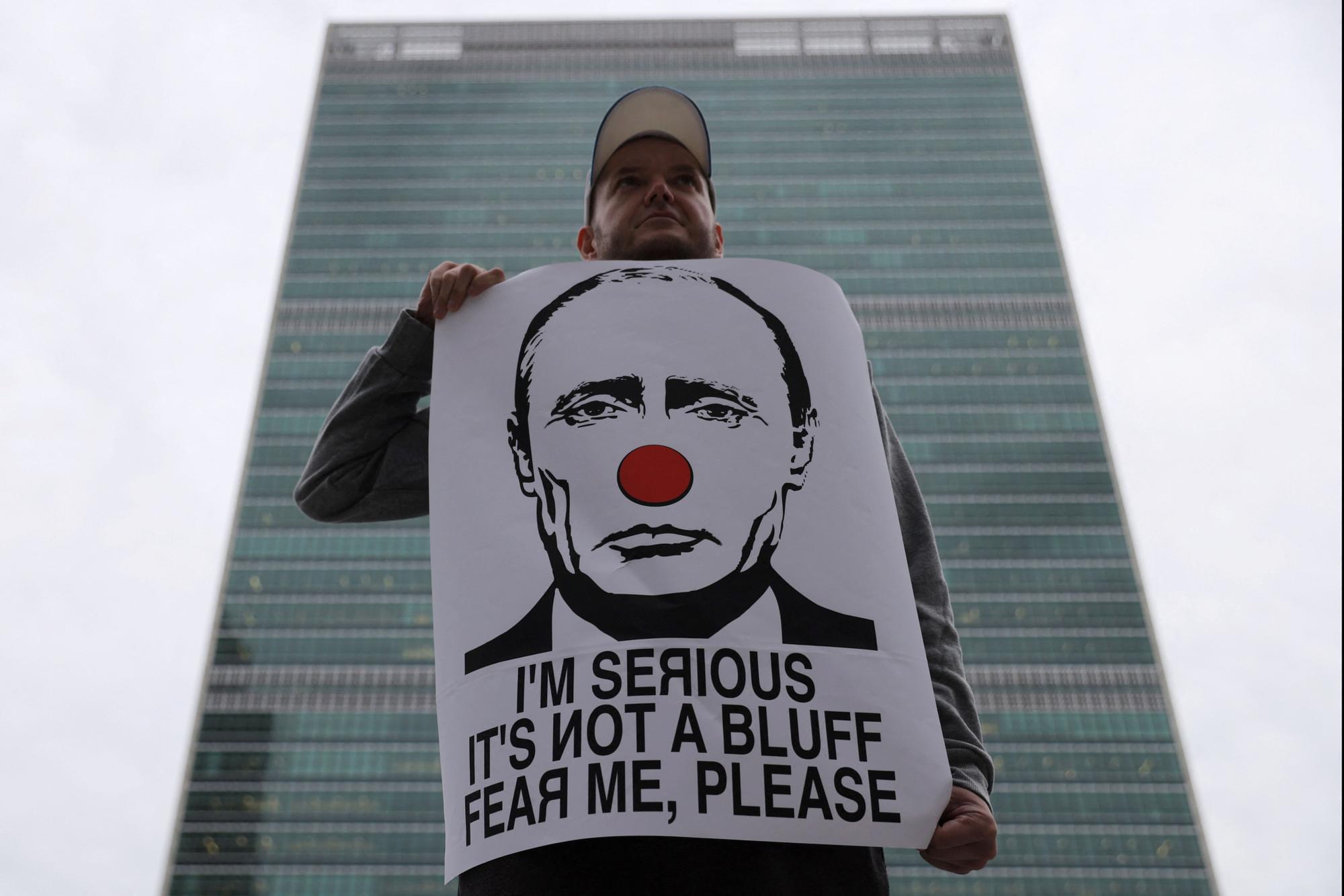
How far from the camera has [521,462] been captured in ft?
7.25

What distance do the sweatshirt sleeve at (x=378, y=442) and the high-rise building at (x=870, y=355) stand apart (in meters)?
64.1

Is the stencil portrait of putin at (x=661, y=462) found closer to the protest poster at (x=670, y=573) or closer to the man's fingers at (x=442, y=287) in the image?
the protest poster at (x=670, y=573)

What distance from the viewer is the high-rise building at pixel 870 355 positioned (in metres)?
66.2

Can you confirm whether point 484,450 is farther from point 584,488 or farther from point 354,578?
point 354,578

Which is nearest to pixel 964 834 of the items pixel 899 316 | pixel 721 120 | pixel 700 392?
pixel 700 392

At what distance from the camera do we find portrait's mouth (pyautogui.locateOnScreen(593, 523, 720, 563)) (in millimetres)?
2000

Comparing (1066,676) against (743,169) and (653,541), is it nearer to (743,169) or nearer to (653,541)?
(743,169)

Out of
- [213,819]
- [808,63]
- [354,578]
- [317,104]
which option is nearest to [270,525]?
[354,578]

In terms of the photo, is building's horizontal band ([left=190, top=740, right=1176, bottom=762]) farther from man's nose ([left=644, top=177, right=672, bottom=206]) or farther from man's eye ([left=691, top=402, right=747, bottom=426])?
man's eye ([left=691, top=402, right=747, bottom=426])

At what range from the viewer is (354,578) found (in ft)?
239

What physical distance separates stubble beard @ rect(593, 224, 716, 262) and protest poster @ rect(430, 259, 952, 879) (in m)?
0.26

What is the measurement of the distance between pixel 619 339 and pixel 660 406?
222mm

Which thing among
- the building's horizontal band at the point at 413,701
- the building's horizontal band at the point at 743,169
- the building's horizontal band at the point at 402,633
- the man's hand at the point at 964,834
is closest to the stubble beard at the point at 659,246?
the man's hand at the point at 964,834

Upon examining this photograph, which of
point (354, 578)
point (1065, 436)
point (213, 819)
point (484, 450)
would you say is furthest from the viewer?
point (1065, 436)
